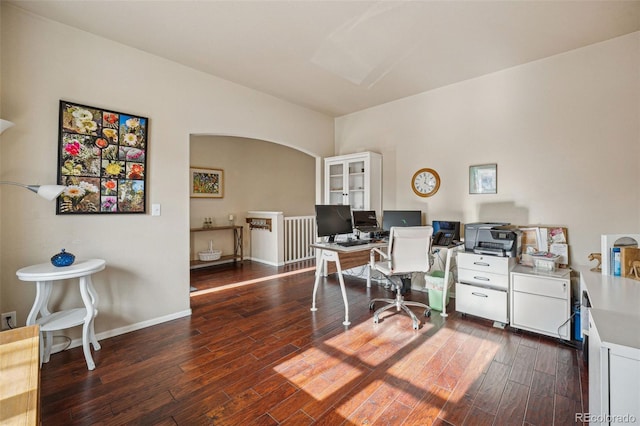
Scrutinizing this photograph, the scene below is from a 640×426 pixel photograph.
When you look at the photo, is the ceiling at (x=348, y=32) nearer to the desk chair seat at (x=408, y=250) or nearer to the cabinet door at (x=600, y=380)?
the desk chair seat at (x=408, y=250)

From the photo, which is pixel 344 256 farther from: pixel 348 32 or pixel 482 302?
pixel 348 32

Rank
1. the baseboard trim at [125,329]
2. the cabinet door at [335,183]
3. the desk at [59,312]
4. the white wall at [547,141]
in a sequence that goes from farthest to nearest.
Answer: the cabinet door at [335,183] → the white wall at [547,141] → the baseboard trim at [125,329] → the desk at [59,312]

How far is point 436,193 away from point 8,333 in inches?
163

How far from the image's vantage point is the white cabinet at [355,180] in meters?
4.31

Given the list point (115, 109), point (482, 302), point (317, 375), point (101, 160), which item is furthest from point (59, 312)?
point (482, 302)

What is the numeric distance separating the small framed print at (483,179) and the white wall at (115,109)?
2.95 m

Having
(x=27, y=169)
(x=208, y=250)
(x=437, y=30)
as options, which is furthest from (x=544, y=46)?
(x=208, y=250)

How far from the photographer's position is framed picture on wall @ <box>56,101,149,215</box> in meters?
2.42

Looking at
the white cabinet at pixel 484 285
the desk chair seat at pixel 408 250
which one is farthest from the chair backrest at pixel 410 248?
the white cabinet at pixel 484 285

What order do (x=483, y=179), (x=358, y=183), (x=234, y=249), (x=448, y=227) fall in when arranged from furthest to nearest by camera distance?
(x=234, y=249), (x=358, y=183), (x=448, y=227), (x=483, y=179)

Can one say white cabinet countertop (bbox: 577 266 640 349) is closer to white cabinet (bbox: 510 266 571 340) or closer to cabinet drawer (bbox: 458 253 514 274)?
white cabinet (bbox: 510 266 571 340)

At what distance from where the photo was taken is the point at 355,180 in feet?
14.8

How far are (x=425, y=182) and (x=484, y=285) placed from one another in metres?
1.61

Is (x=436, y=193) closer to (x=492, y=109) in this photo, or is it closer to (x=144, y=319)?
(x=492, y=109)
